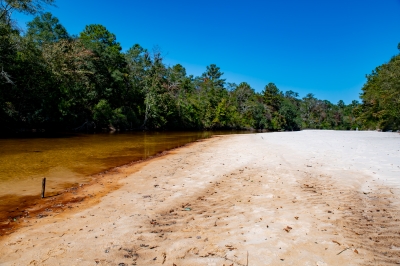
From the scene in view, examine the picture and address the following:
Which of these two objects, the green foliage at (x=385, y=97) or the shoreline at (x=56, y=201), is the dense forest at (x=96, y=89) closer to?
the green foliage at (x=385, y=97)

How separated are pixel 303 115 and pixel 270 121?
33.8m

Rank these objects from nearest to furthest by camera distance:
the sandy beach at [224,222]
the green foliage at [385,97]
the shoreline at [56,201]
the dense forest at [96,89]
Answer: the sandy beach at [224,222] < the shoreline at [56,201] < the dense forest at [96,89] < the green foliage at [385,97]

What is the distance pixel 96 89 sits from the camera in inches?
1291

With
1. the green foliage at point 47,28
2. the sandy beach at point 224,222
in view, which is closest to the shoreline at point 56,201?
the sandy beach at point 224,222

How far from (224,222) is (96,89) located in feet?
110

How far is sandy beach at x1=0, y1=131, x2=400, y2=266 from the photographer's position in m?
3.12

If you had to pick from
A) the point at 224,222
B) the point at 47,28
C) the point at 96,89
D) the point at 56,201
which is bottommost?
the point at 56,201

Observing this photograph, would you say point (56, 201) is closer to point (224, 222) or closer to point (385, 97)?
point (224, 222)

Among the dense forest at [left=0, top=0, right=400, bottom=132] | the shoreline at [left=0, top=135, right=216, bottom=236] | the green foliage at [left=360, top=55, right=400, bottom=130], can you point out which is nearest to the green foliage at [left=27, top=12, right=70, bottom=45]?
the dense forest at [left=0, top=0, right=400, bottom=132]

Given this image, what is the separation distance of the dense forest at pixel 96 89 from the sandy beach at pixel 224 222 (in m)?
17.8

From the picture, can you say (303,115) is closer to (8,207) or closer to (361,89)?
(361,89)

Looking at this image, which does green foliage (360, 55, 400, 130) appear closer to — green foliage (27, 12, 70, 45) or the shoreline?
the shoreline

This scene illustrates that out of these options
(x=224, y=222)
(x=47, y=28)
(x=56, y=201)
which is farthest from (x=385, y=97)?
(x=47, y=28)

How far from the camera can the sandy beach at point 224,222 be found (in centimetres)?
312
